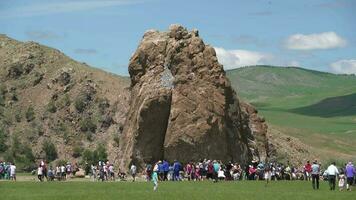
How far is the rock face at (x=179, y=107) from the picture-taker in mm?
71688

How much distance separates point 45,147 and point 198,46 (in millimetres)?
47159

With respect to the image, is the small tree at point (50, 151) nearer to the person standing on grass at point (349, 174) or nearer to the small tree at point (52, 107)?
the small tree at point (52, 107)

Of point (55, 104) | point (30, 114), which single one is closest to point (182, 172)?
point (30, 114)

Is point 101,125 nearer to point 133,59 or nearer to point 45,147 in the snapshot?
point 45,147

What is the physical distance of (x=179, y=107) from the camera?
7250 centimetres

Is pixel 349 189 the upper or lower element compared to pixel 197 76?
lower

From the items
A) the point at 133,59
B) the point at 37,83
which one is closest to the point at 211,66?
the point at 133,59

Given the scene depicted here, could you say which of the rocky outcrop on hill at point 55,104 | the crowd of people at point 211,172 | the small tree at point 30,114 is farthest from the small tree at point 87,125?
the crowd of people at point 211,172

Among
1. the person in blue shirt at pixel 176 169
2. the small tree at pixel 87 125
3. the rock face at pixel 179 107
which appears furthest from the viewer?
the small tree at pixel 87 125

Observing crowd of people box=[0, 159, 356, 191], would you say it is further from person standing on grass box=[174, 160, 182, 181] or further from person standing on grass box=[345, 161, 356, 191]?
person standing on grass box=[345, 161, 356, 191]

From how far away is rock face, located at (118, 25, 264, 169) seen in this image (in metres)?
71.7

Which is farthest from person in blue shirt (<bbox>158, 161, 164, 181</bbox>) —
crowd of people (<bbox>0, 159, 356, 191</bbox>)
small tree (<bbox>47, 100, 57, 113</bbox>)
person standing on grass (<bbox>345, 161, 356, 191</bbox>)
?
small tree (<bbox>47, 100, 57, 113</bbox>)

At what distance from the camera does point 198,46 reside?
77.7 metres

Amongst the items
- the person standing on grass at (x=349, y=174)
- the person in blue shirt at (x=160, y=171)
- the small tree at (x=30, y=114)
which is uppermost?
the small tree at (x=30, y=114)
